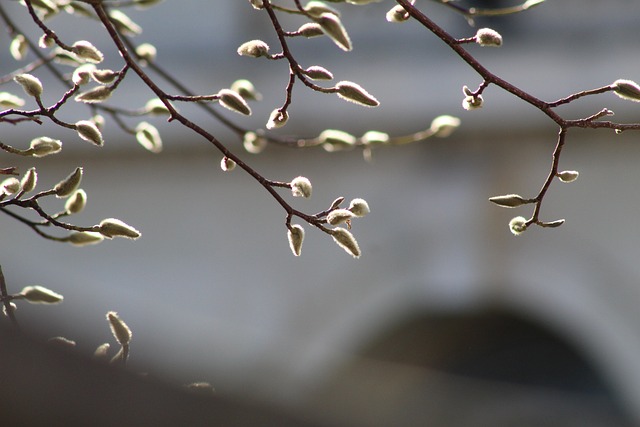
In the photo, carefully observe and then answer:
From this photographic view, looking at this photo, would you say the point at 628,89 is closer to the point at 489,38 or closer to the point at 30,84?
the point at 489,38

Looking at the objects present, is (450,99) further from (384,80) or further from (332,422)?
(332,422)

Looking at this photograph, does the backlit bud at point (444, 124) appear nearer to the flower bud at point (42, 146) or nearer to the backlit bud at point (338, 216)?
the backlit bud at point (338, 216)

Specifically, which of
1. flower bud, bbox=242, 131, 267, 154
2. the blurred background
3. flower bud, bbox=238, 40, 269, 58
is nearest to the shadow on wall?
the blurred background

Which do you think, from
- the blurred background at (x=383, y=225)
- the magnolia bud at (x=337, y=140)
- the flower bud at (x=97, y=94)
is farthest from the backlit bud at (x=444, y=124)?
the blurred background at (x=383, y=225)

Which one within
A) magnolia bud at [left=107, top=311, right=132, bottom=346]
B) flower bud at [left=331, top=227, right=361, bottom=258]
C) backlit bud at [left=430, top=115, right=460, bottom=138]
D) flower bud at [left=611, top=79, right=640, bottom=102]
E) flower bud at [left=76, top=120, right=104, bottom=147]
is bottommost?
magnolia bud at [left=107, top=311, right=132, bottom=346]

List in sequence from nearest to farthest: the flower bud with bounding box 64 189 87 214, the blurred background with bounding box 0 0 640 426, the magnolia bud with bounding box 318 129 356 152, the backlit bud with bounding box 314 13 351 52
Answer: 1. the backlit bud with bounding box 314 13 351 52
2. the flower bud with bounding box 64 189 87 214
3. the magnolia bud with bounding box 318 129 356 152
4. the blurred background with bounding box 0 0 640 426

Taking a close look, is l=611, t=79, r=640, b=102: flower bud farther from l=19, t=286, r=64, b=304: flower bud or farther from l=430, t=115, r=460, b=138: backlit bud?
l=19, t=286, r=64, b=304: flower bud

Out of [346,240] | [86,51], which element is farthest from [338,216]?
[86,51]

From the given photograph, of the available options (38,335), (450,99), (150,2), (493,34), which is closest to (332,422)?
(38,335)
